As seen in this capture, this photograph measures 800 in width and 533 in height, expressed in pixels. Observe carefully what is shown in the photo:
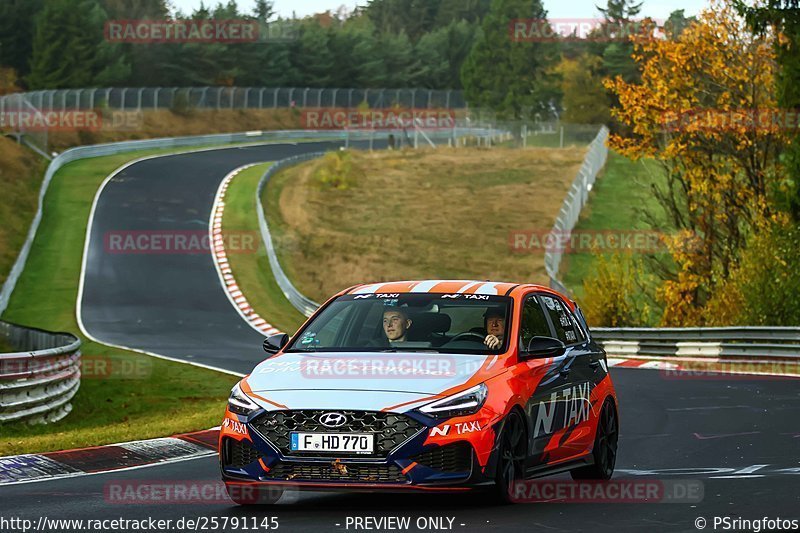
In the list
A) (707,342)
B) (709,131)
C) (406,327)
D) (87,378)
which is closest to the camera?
(406,327)

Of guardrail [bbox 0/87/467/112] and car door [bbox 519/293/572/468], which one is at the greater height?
car door [bbox 519/293/572/468]

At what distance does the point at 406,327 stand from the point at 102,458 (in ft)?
14.5

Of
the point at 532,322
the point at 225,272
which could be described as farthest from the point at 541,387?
the point at 225,272

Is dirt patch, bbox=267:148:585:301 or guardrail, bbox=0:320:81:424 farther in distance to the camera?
dirt patch, bbox=267:148:585:301

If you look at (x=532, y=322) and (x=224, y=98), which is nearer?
(x=532, y=322)

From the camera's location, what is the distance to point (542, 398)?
10258 millimetres

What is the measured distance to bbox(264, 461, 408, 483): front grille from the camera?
9.02 metres

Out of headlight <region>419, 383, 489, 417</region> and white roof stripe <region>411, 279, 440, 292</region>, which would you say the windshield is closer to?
white roof stripe <region>411, 279, 440, 292</region>

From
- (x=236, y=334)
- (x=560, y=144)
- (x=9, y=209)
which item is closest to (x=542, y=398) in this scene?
(x=236, y=334)

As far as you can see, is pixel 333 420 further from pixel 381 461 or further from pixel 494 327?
pixel 494 327

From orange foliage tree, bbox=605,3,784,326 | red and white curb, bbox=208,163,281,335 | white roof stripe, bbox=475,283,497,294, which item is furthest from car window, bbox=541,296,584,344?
orange foliage tree, bbox=605,3,784,326

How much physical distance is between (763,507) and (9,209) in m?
47.8

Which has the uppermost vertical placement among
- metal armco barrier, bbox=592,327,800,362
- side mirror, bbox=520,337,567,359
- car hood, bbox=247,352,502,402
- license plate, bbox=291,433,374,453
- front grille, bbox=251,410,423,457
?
side mirror, bbox=520,337,567,359

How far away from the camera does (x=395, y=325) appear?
409 inches
